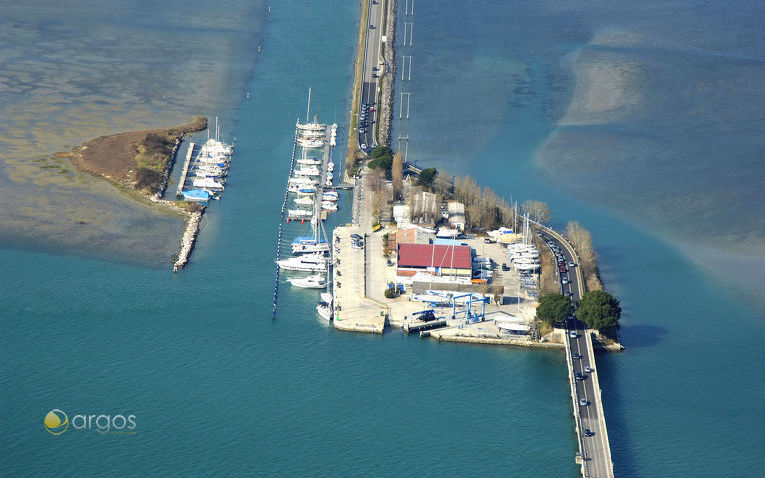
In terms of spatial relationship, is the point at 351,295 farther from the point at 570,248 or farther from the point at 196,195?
the point at 196,195

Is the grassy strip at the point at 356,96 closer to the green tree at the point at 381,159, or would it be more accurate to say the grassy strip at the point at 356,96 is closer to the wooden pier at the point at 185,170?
the green tree at the point at 381,159

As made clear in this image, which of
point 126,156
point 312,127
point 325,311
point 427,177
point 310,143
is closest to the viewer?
point 325,311

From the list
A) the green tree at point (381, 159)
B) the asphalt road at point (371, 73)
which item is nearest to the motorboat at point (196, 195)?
the green tree at point (381, 159)

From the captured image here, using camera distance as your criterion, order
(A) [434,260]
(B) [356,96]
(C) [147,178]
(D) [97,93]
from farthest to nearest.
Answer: (B) [356,96] < (D) [97,93] < (C) [147,178] < (A) [434,260]

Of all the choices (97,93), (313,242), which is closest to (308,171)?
(313,242)

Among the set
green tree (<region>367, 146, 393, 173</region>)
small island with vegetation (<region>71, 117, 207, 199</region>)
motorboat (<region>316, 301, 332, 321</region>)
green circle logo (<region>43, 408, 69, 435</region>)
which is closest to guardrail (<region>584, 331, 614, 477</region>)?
motorboat (<region>316, 301, 332, 321</region>)
